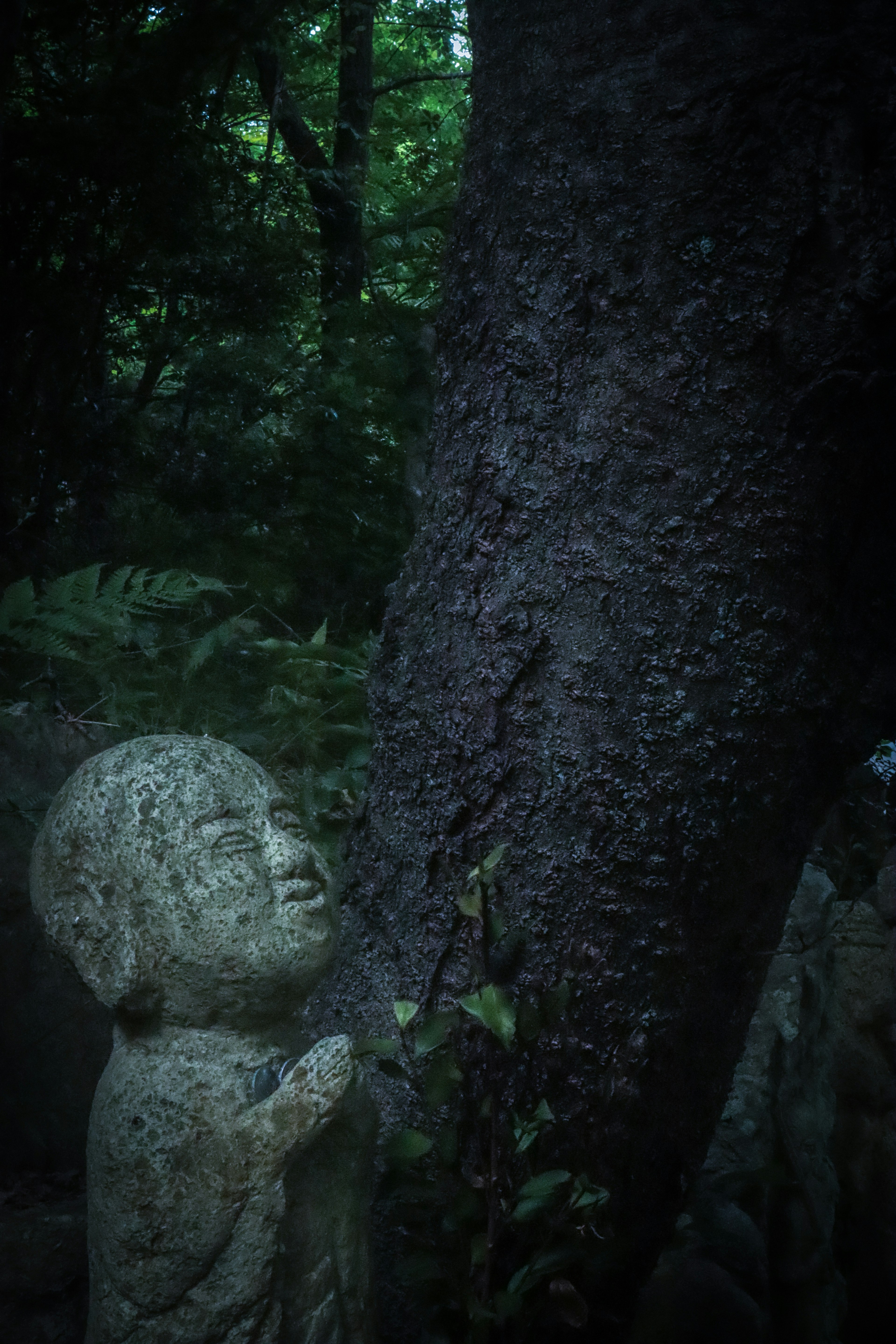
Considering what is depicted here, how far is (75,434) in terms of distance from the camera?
252cm

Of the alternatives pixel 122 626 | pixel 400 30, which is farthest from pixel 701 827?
pixel 400 30

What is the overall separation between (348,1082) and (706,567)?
0.93 metres

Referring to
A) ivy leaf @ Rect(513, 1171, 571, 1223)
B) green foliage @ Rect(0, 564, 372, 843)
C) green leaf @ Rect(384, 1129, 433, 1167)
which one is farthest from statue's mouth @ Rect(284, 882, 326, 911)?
green foliage @ Rect(0, 564, 372, 843)

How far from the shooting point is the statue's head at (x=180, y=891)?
1.38m

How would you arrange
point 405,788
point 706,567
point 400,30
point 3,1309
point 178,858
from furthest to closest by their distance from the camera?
1. point 400,30
2. point 3,1309
3. point 405,788
4. point 706,567
5. point 178,858

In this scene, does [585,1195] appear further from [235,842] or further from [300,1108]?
[235,842]

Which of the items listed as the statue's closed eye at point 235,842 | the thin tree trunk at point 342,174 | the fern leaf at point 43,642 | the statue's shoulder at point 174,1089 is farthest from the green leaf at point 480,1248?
the thin tree trunk at point 342,174

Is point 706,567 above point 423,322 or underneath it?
underneath

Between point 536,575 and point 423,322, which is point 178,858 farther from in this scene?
point 423,322

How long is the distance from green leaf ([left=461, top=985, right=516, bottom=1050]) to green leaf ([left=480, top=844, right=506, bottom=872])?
162mm

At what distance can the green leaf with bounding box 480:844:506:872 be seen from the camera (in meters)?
1.35

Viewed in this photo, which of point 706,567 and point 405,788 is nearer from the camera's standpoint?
point 706,567

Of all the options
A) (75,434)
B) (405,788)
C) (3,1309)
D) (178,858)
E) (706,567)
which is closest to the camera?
(178,858)

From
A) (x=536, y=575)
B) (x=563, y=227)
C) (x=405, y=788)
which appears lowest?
(x=405, y=788)
